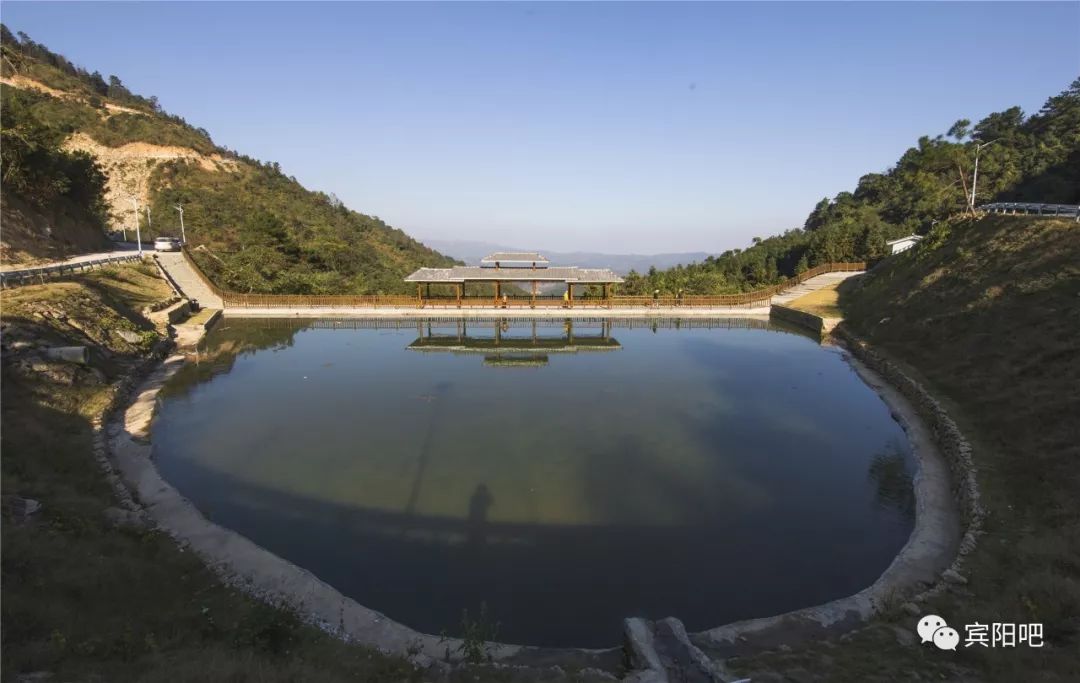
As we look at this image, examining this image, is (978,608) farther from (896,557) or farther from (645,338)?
(645,338)

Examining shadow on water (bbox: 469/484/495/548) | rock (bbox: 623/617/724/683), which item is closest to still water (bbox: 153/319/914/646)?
shadow on water (bbox: 469/484/495/548)

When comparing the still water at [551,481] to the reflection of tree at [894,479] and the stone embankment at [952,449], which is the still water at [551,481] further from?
the stone embankment at [952,449]

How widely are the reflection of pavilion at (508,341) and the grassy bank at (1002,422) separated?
547 inches

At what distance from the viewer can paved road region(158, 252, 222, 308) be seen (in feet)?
117

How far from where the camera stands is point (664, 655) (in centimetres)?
687

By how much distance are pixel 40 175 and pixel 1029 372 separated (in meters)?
49.5

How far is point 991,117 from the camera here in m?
72.4

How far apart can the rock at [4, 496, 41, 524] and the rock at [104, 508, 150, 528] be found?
3.34 feet

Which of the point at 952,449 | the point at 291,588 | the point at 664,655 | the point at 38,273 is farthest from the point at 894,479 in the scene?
the point at 38,273

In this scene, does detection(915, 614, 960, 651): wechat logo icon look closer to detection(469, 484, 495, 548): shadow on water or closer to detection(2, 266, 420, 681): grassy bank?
detection(2, 266, 420, 681): grassy bank

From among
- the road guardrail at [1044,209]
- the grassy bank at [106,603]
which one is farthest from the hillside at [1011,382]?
the grassy bank at [106,603]

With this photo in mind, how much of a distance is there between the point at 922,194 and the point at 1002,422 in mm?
61322

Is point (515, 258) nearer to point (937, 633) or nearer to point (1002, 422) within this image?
point (1002, 422)

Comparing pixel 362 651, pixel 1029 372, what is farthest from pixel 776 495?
pixel 362 651
